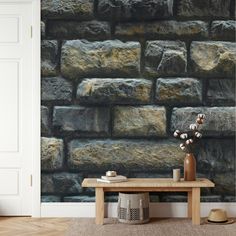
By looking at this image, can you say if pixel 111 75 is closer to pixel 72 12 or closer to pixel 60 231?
pixel 72 12

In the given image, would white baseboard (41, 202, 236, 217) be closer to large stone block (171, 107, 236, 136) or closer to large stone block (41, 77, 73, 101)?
large stone block (171, 107, 236, 136)

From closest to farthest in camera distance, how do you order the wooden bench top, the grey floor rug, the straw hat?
1. the grey floor rug
2. the wooden bench top
3. the straw hat

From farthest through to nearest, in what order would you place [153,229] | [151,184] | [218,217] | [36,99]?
[36,99]
[218,217]
[151,184]
[153,229]

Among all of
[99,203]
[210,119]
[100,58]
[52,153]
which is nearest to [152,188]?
[99,203]

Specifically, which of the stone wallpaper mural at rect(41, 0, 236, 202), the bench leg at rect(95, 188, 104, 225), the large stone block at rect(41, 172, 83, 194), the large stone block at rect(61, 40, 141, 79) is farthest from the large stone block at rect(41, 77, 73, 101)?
the bench leg at rect(95, 188, 104, 225)

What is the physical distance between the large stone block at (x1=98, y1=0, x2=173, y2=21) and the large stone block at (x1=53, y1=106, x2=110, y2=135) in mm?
902

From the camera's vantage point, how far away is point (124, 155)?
15.8ft

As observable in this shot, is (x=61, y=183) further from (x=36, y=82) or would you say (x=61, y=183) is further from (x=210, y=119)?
(x=210, y=119)

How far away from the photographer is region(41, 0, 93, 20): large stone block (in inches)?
190

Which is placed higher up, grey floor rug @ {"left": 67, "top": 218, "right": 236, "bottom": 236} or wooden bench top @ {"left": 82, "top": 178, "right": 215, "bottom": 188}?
wooden bench top @ {"left": 82, "top": 178, "right": 215, "bottom": 188}

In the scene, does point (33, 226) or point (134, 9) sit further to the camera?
point (134, 9)

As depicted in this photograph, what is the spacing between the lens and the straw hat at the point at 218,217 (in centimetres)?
452

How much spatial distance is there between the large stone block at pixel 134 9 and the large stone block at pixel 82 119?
90 centimetres

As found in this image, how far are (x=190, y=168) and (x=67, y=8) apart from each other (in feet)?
6.20
